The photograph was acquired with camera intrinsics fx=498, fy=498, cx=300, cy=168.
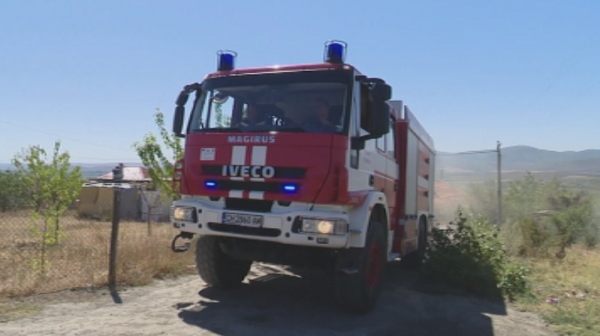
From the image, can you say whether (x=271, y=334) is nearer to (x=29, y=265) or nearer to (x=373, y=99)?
(x=373, y=99)

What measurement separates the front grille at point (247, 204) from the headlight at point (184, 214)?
17.0 inches

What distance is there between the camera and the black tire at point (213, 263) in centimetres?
664

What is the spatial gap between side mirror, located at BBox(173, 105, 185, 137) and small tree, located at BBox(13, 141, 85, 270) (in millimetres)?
2788

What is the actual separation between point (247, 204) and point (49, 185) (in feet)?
13.4

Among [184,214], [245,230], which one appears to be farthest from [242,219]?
[184,214]

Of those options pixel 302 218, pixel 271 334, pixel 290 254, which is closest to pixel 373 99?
pixel 302 218

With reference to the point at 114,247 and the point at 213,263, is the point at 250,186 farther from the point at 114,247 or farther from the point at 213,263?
the point at 114,247

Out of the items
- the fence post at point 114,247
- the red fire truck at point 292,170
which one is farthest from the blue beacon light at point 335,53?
the fence post at point 114,247

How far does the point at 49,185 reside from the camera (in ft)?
26.0

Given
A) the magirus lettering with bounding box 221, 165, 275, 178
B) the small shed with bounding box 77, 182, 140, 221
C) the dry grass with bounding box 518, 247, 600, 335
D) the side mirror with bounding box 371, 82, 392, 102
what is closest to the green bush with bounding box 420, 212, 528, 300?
the dry grass with bounding box 518, 247, 600, 335

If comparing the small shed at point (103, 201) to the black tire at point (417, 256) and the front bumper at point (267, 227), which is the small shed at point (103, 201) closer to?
the black tire at point (417, 256)

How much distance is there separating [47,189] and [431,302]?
612 centimetres

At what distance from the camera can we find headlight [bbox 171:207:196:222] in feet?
19.1

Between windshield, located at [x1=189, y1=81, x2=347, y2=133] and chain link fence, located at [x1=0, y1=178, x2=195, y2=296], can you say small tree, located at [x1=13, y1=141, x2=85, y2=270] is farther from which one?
windshield, located at [x1=189, y1=81, x2=347, y2=133]
